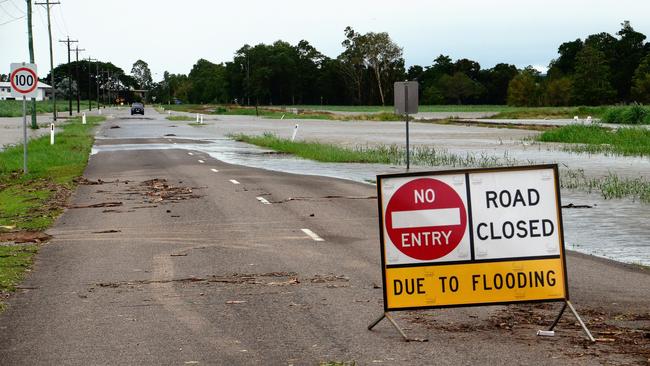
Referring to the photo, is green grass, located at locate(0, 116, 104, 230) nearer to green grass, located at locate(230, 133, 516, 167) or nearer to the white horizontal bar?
green grass, located at locate(230, 133, 516, 167)

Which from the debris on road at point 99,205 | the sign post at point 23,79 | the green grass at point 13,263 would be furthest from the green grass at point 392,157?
the green grass at point 13,263

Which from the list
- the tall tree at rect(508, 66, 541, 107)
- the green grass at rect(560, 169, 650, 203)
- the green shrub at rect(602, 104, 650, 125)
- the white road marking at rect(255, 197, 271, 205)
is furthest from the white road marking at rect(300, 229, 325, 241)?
the tall tree at rect(508, 66, 541, 107)

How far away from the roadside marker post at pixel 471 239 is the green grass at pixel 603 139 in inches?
1272

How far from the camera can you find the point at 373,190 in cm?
2403

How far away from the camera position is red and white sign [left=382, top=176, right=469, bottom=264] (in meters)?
8.40

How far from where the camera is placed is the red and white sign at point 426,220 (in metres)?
8.40

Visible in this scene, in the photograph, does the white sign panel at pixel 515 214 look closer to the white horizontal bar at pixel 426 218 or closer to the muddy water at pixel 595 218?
the white horizontal bar at pixel 426 218

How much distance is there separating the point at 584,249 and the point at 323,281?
186 inches

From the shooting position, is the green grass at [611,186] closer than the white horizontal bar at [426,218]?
No

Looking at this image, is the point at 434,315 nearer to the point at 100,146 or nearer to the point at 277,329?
the point at 277,329

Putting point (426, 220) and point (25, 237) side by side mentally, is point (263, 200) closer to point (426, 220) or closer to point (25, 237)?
point (25, 237)

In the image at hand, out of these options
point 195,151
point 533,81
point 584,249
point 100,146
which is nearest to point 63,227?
point 584,249

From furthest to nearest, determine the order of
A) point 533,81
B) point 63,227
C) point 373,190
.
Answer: point 533,81 < point 373,190 < point 63,227

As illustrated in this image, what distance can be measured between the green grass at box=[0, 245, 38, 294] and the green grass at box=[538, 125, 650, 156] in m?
29.8
